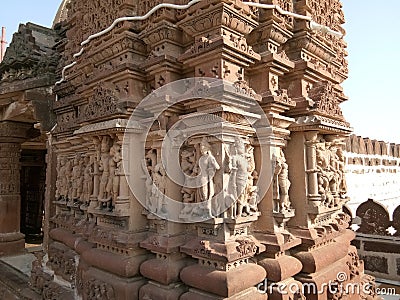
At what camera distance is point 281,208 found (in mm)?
3182

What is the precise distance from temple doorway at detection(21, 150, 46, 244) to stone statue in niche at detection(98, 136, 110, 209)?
901 cm

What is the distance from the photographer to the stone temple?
9.23 feet

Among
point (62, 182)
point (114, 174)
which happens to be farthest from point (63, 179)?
point (114, 174)

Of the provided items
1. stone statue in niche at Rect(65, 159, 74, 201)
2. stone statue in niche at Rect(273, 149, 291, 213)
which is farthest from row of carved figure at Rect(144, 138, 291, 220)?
stone statue in niche at Rect(65, 159, 74, 201)

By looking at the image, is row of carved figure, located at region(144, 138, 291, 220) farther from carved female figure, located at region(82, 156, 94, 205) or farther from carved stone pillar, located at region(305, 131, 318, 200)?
carved female figure, located at region(82, 156, 94, 205)

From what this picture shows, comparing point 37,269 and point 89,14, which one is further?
point 37,269

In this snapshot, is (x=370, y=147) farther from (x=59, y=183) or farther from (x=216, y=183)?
(x=59, y=183)

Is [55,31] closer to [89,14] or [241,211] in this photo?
[89,14]

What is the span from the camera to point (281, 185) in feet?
10.6

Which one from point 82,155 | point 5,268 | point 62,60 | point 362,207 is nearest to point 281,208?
point 82,155

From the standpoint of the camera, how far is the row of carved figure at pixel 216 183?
2744 mm

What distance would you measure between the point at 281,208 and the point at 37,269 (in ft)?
13.3

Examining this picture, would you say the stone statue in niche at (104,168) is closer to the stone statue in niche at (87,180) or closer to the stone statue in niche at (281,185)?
the stone statue in niche at (87,180)

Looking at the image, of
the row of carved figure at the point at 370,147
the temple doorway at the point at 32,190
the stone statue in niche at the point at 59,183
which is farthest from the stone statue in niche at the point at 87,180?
the temple doorway at the point at 32,190
